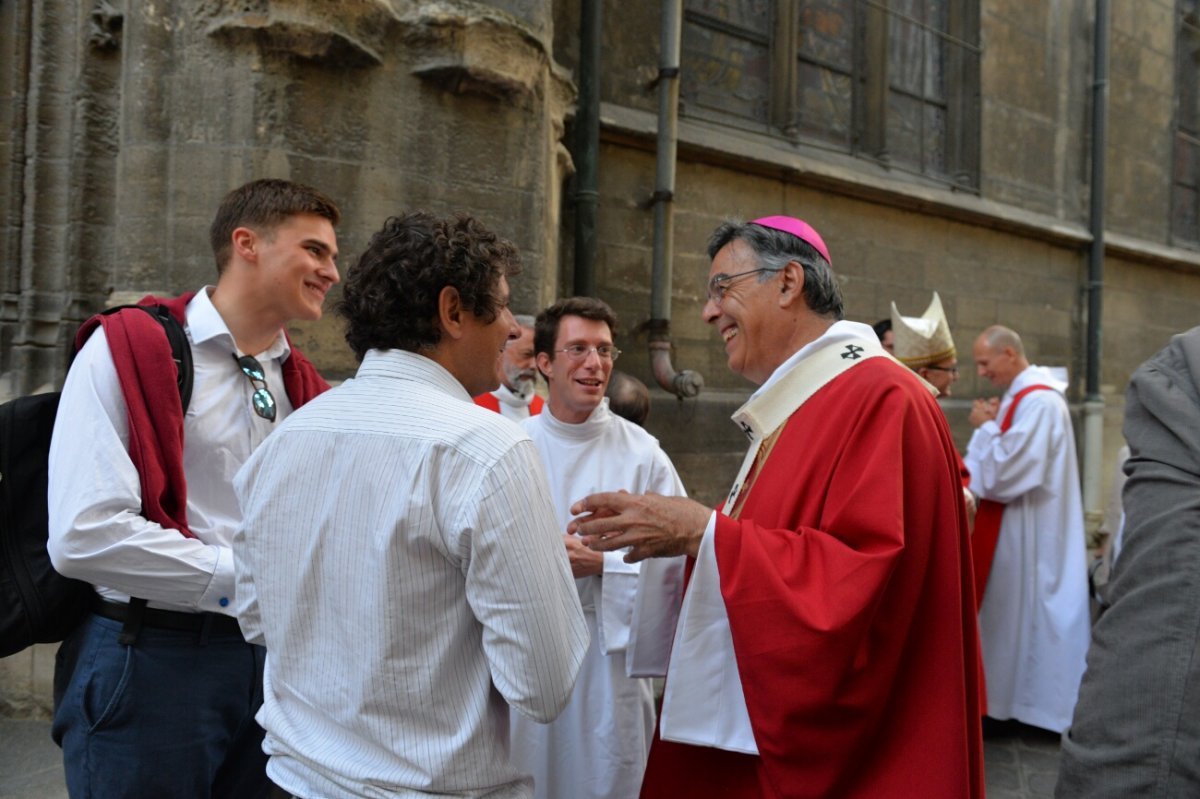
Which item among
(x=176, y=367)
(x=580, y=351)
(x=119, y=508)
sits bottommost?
(x=119, y=508)

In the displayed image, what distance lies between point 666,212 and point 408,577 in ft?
16.0

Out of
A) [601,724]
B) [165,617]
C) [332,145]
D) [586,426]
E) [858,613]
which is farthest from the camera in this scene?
[332,145]

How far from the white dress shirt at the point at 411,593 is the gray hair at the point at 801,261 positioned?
86cm

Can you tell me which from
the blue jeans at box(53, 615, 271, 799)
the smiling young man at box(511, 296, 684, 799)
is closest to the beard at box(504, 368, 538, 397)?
the smiling young man at box(511, 296, 684, 799)

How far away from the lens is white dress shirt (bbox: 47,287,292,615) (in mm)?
1804

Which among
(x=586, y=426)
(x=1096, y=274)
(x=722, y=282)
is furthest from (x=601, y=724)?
(x=1096, y=274)

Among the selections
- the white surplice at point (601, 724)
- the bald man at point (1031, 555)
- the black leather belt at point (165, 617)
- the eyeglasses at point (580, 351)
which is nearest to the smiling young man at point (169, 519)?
the black leather belt at point (165, 617)

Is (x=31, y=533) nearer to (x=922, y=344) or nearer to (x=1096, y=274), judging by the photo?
(x=922, y=344)

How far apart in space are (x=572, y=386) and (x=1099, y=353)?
331 inches

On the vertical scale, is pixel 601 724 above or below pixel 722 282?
below

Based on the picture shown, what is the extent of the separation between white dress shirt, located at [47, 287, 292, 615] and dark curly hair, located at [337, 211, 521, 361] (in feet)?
2.02

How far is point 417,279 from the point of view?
60.9 inches

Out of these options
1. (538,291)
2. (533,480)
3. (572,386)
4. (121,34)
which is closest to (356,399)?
(533,480)

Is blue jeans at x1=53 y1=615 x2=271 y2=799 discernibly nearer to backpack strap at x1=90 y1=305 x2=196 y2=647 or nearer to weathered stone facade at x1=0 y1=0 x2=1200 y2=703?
backpack strap at x1=90 y1=305 x2=196 y2=647
